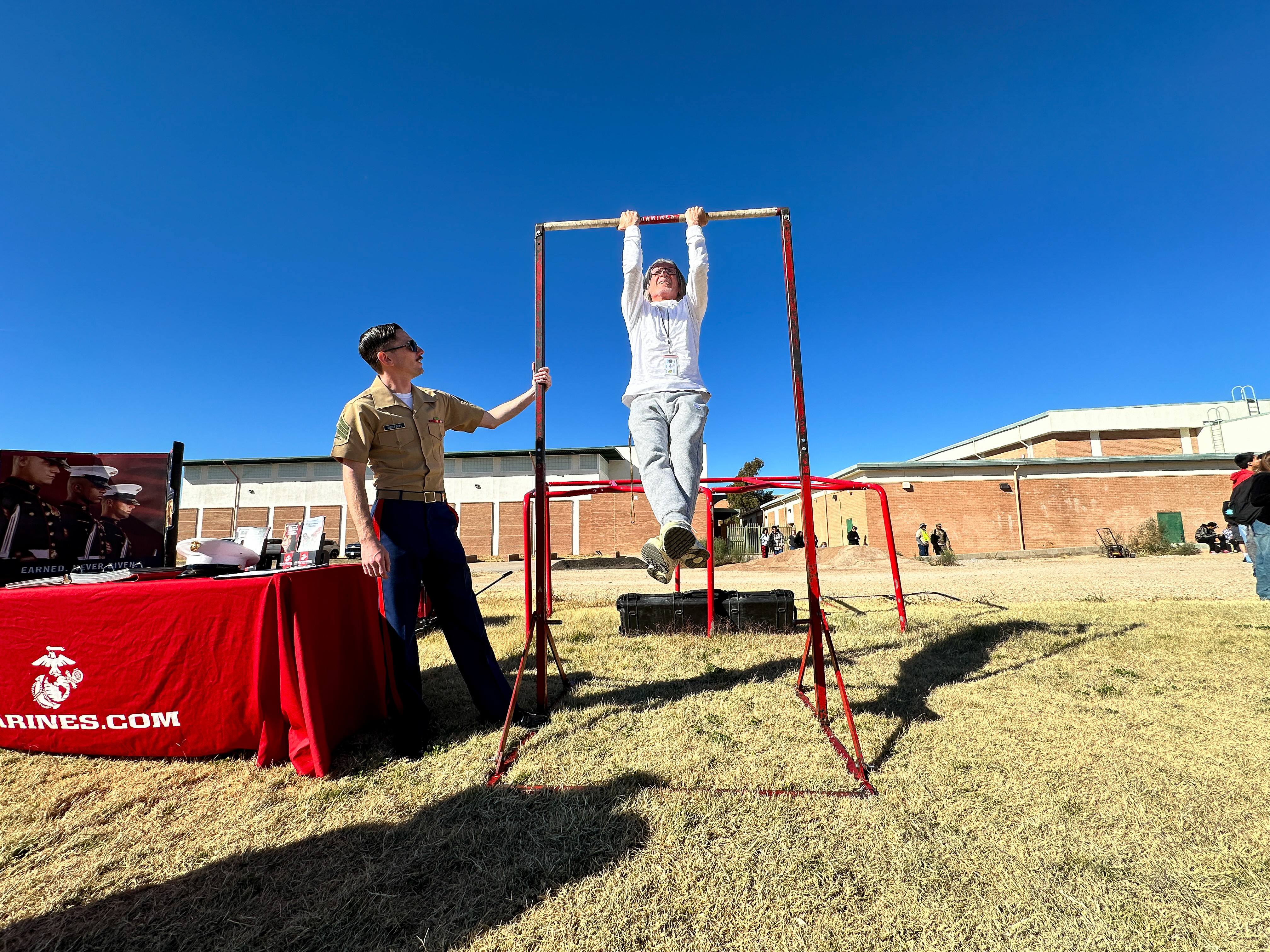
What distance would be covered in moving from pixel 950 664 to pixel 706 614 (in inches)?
98.3

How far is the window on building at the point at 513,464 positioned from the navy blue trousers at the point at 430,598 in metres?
32.6

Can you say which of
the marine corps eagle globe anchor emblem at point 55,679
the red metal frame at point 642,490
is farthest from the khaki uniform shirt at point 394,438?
the marine corps eagle globe anchor emblem at point 55,679

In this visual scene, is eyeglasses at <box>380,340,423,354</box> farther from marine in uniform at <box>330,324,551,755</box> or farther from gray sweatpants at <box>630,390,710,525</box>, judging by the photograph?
gray sweatpants at <box>630,390,710,525</box>

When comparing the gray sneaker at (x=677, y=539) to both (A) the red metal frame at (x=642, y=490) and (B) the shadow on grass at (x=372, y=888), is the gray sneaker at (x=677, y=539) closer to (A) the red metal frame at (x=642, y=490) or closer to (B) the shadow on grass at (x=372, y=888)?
(A) the red metal frame at (x=642, y=490)

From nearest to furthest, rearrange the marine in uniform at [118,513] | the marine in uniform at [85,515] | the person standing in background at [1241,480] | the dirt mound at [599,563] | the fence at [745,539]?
the marine in uniform at [85,515], the marine in uniform at [118,513], the person standing in background at [1241,480], the fence at [745,539], the dirt mound at [599,563]

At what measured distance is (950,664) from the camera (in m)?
4.38

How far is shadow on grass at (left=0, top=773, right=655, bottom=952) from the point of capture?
1.59 m

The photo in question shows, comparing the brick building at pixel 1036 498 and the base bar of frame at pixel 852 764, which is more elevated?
the brick building at pixel 1036 498

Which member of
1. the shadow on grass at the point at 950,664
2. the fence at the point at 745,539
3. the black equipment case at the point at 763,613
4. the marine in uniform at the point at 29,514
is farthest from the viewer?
the fence at the point at 745,539

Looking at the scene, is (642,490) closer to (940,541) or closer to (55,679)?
(55,679)

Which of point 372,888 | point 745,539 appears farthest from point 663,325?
point 745,539

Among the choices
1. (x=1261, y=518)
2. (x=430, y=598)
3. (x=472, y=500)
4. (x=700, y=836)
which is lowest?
(x=700, y=836)

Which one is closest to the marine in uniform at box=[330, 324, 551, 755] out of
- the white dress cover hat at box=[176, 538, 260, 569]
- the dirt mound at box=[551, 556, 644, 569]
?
the white dress cover hat at box=[176, 538, 260, 569]

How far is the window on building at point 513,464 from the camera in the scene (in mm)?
35531
